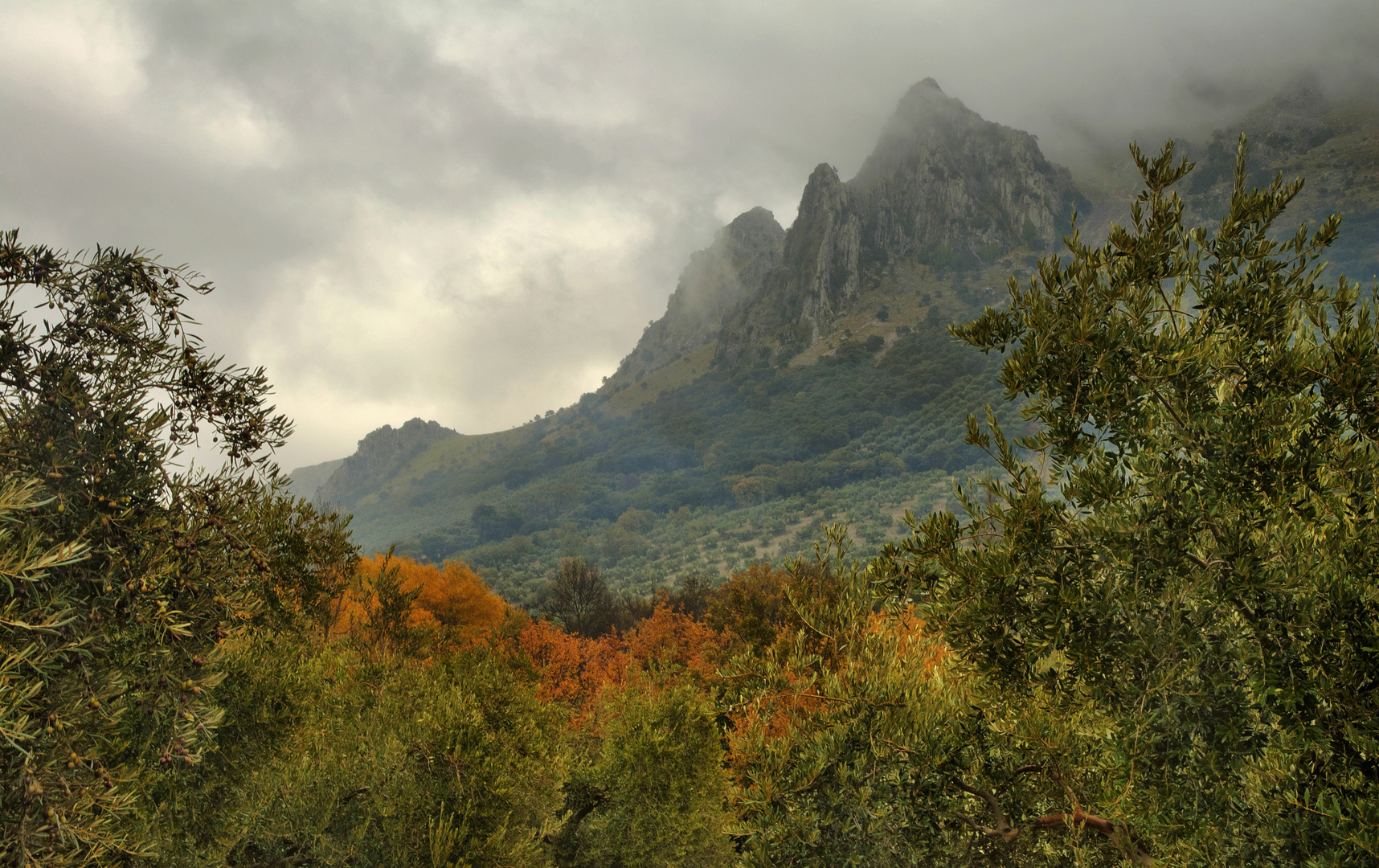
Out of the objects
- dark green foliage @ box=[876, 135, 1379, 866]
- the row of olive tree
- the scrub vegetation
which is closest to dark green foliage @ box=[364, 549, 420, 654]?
the scrub vegetation

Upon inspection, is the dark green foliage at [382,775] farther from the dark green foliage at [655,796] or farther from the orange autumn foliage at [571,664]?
the orange autumn foliage at [571,664]

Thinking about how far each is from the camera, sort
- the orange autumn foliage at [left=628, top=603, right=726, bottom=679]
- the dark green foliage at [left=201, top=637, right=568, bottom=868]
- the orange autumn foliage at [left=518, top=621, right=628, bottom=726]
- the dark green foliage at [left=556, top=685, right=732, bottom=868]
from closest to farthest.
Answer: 1. the dark green foliage at [left=201, top=637, right=568, bottom=868]
2. the dark green foliage at [left=556, top=685, right=732, bottom=868]
3. the orange autumn foliage at [left=518, top=621, right=628, bottom=726]
4. the orange autumn foliage at [left=628, top=603, right=726, bottom=679]

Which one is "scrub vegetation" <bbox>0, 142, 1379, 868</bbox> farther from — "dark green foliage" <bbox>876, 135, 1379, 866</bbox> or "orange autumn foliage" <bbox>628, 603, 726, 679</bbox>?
"orange autumn foliage" <bbox>628, 603, 726, 679</bbox>

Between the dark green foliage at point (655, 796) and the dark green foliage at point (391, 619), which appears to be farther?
the dark green foliage at point (391, 619)

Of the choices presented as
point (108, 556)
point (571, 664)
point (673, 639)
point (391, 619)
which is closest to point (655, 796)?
point (391, 619)

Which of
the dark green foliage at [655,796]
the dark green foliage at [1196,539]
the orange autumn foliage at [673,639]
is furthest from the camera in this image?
the orange autumn foliage at [673,639]

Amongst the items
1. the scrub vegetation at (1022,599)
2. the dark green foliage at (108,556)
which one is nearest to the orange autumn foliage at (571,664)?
the scrub vegetation at (1022,599)

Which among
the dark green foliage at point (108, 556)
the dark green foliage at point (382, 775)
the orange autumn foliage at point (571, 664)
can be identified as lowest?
the orange autumn foliage at point (571, 664)

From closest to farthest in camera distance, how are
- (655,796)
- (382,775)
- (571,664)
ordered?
1. (382,775)
2. (655,796)
3. (571,664)

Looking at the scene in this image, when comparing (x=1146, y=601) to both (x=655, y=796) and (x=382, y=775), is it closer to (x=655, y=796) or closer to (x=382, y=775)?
(x=382, y=775)

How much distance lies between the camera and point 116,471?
22.2ft

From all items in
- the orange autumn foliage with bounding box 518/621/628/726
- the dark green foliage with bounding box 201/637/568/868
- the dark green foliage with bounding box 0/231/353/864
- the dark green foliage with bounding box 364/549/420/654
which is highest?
the dark green foliage with bounding box 0/231/353/864

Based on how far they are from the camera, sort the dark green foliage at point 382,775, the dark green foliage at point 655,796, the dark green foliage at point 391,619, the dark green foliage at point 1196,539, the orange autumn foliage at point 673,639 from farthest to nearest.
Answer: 1. the orange autumn foliage at point 673,639
2. the dark green foliage at point 391,619
3. the dark green foliage at point 655,796
4. the dark green foliage at point 382,775
5. the dark green foliage at point 1196,539

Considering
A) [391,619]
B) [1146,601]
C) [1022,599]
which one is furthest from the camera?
[391,619]
